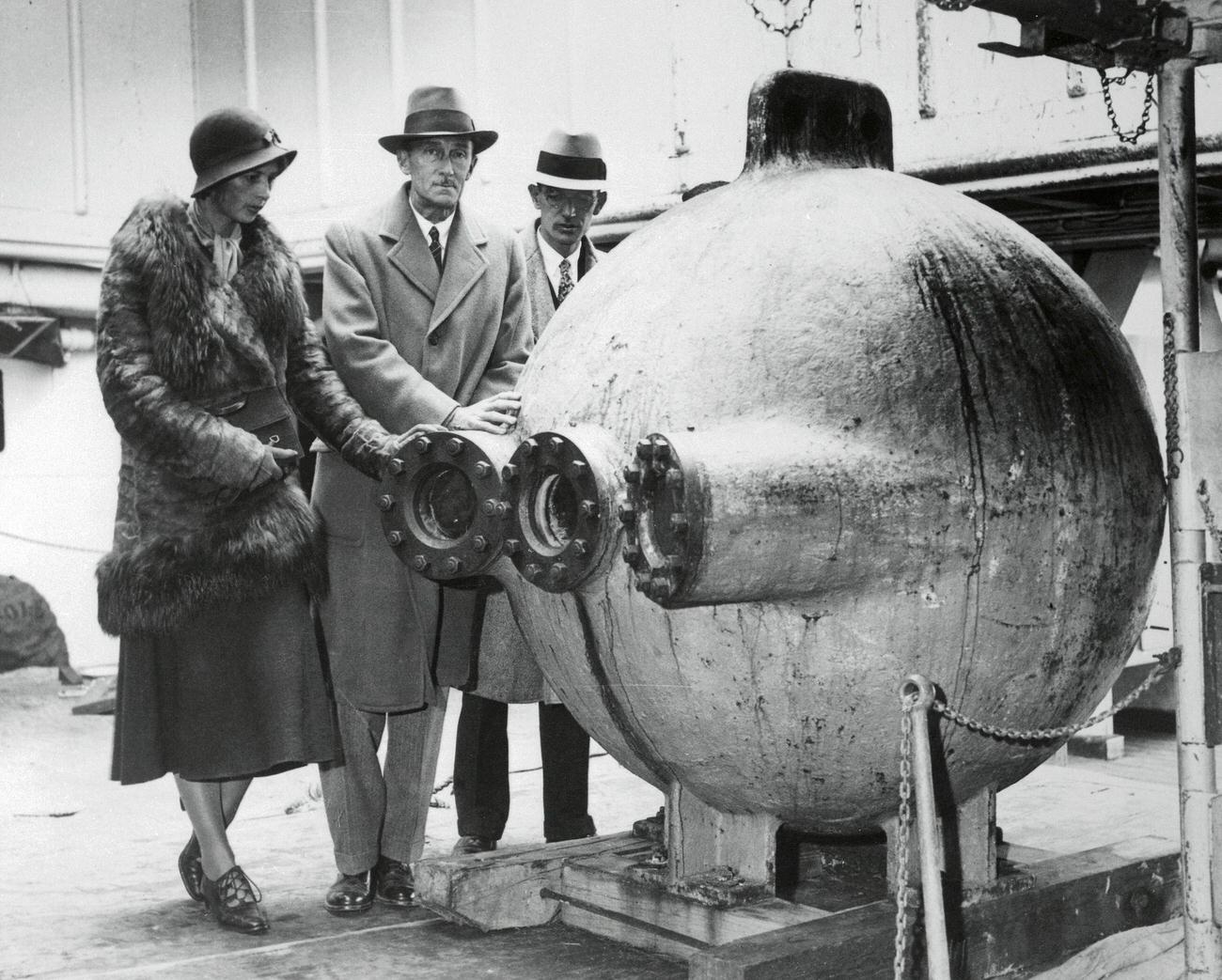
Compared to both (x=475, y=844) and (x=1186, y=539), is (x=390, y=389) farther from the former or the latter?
(x=1186, y=539)

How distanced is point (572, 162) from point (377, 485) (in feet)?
4.17

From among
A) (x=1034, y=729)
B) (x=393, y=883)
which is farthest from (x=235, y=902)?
(x=1034, y=729)

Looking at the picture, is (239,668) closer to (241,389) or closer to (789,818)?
(241,389)

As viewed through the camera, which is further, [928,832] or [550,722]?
[550,722]

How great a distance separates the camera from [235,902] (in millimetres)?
3637

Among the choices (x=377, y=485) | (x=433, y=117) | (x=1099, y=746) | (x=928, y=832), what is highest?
(x=433, y=117)

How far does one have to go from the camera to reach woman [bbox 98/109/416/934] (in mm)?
3535

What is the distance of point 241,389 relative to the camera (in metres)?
3.66

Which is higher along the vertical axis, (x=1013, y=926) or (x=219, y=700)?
(x=219, y=700)

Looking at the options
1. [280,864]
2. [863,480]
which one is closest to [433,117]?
[863,480]

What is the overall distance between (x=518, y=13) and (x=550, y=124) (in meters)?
0.81

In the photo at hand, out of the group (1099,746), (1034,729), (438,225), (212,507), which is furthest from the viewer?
(1099,746)

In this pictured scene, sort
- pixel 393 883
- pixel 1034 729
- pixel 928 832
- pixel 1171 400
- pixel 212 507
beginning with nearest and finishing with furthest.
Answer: pixel 928 832
pixel 1034 729
pixel 1171 400
pixel 212 507
pixel 393 883

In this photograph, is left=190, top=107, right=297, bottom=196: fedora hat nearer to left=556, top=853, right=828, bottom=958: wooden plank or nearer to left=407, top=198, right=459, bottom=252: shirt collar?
left=407, top=198, right=459, bottom=252: shirt collar
